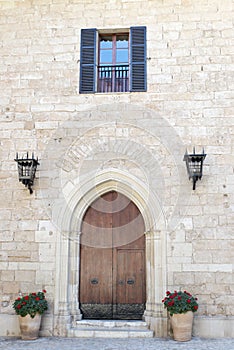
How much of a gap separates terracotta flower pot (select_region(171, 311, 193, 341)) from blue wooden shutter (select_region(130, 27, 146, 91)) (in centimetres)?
389

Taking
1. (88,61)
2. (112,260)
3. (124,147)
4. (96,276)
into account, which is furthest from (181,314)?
(88,61)

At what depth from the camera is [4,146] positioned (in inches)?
272

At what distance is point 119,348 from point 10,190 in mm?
3194

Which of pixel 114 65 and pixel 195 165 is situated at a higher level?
pixel 114 65

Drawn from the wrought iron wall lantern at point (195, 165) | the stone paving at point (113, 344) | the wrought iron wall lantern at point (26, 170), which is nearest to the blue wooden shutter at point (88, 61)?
the wrought iron wall lantern at point (26, 170)

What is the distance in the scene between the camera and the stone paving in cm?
534

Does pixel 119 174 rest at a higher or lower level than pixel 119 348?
higher

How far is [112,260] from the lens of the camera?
21.6ft

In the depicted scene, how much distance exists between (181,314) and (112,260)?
1.51 meters

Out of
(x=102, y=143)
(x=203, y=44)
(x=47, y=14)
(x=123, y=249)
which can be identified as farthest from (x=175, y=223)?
(x=47, y=14)

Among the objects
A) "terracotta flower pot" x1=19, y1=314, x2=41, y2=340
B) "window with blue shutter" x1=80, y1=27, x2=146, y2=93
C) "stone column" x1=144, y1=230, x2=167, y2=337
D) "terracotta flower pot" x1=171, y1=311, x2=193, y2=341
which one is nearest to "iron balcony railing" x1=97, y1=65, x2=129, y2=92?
"window with blue shutter" x1=80, y1=27, x2=146, y2=93

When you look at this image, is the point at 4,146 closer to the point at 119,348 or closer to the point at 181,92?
the point at 181,92

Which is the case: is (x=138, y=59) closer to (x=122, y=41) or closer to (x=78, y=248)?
(x=122, y=41)

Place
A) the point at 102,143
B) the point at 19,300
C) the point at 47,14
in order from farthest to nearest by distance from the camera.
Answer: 1. the point at 47,14
2. the point at 102,143
3. the point at 19,300
